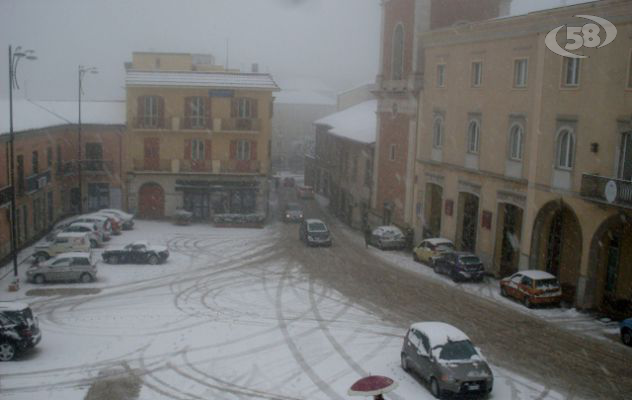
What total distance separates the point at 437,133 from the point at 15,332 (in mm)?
25434

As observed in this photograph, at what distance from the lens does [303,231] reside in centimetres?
4159

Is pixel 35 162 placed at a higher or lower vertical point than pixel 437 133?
lower

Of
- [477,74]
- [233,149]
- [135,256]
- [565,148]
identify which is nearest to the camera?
[565,148]

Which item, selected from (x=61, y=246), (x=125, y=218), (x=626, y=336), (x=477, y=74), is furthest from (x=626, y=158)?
(x=125, y=218)

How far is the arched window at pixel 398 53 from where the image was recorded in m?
42.7

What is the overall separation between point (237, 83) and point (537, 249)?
26.1m

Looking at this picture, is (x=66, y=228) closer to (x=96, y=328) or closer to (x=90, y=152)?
(x=90, y=152)

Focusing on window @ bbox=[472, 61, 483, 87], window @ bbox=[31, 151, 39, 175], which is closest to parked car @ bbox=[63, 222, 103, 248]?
window @ bbox=[31, 151, 39, 175]

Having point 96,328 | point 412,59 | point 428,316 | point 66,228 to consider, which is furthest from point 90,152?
point 428,316

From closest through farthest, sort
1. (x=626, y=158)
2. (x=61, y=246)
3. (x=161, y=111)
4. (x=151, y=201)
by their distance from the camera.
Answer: (x=626, y=158) → (x=61, y=246) → (x=161, y=111) → (x=151, y=201)

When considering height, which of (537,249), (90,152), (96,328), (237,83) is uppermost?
(237,83)

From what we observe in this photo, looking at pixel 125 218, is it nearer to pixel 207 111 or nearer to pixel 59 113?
pixel 207 111

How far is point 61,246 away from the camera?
33688mm

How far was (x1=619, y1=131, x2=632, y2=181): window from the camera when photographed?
78.7 feet
